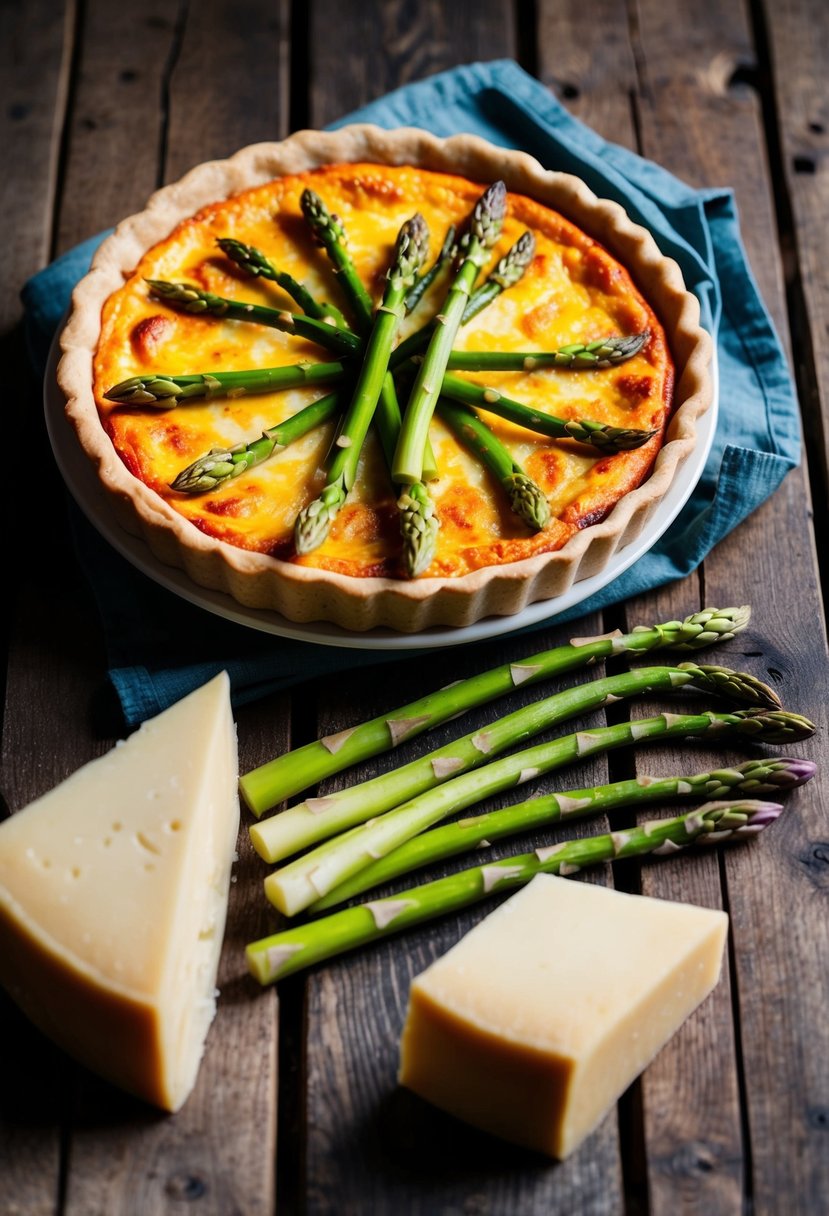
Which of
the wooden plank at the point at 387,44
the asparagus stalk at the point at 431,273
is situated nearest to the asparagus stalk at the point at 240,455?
the asparagus stalk at the point at 431,273

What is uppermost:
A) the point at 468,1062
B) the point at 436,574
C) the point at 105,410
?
the point at 105,410

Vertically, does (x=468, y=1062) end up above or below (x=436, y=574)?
below

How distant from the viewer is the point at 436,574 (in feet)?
10.3

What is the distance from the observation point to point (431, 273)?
3.68 meters

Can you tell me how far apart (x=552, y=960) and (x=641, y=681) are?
86 cm

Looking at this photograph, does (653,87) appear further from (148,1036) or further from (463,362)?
(148,1036)

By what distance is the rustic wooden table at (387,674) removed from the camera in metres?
2.68

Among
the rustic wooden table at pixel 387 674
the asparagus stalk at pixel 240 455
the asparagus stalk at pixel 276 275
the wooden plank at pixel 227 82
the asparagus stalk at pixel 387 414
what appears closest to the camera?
the rustic wooden table at pixel 387 674

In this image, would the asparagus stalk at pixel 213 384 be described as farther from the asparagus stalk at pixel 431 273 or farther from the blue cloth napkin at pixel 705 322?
the blue cloth napkin at pixel 705 322

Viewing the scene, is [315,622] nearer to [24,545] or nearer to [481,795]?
[481,795]

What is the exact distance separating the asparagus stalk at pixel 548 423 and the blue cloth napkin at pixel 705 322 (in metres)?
0.39

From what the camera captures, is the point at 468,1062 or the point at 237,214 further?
the point at 237,214

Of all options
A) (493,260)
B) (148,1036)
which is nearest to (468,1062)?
(148,1036)

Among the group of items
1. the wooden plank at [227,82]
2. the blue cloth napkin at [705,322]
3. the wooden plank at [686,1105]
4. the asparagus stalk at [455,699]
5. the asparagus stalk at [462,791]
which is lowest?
the wooden plank at [686,1105]
